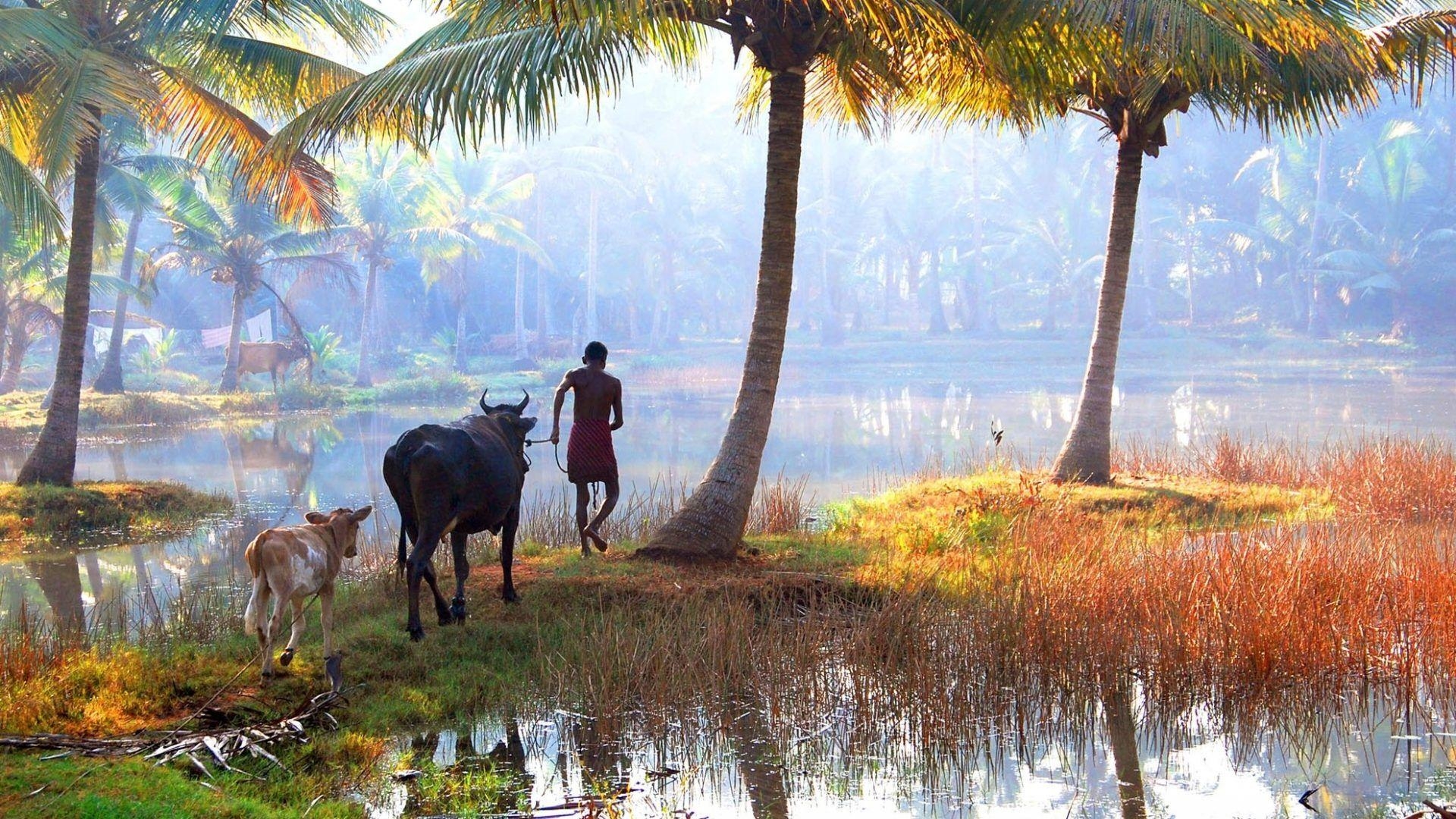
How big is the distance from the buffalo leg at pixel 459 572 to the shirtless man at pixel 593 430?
5.57 ft

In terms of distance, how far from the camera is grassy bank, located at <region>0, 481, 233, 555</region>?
13.9 metres

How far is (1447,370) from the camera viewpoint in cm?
4247

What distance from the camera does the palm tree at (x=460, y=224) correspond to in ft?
147

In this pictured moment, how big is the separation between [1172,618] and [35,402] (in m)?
35.1

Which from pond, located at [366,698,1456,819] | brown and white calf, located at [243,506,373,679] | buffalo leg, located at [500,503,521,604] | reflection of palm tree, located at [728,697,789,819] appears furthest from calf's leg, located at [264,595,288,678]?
reflection of palm tree, located at [728,697,789,819]

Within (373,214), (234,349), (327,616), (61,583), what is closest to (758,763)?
(327,616)

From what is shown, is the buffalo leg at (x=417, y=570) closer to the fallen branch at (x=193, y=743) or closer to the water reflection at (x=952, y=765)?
the water reflection at (x=952, y=765)

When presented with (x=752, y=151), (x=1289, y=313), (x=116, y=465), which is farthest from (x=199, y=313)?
(x=1289, y=313)

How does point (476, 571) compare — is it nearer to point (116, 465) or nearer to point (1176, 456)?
point (1176, 456)

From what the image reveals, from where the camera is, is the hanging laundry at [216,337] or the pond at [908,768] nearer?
the pond at [908,768]

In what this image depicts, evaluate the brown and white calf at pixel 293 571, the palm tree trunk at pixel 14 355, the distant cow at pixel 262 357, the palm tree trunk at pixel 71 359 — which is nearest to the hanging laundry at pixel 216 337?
the palm tree trunk at pixel 14 355

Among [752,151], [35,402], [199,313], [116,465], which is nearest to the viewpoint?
[116,465]

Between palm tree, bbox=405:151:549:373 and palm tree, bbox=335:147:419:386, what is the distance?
0.75 m

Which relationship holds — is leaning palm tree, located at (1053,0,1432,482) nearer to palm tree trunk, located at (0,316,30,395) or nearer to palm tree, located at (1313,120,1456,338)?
palm tree trunk, located at (0,316,30,395)
